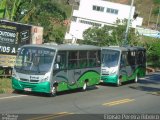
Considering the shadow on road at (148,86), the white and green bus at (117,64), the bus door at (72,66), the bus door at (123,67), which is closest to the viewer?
the bus door at (72,66)

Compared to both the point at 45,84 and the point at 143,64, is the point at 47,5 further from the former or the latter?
the point at 45,84

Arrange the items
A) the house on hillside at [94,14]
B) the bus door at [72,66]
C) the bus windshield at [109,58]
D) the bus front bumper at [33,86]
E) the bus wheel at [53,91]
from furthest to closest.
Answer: the house on hillside at [94,14] < the bus windshield at [109,58] < the bus door at [72,66] < the bus wheel at [53,91] < the bus front bumper at [33,86]

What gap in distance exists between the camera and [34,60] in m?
23.2

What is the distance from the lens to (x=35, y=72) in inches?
897

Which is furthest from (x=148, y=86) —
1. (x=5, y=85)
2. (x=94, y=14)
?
(x=94, y=14)

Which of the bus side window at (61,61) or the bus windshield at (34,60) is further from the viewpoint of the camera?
the bus side window at (61,61)

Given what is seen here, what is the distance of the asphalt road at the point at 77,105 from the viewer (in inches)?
675

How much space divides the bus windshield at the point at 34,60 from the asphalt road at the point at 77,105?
1.17 metres

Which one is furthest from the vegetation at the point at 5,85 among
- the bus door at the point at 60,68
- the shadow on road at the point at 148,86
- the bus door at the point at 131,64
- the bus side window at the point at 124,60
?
the bus door at the point at 131,64

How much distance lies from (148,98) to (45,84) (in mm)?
6324

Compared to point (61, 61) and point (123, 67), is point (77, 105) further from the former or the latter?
point (123, 67)

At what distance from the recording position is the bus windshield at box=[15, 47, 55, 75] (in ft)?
75.2

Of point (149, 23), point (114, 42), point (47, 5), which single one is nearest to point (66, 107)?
point (47, 5)

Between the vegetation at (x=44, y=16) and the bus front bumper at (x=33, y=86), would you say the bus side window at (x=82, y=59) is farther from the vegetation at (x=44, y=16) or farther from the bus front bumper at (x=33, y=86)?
the vegetation at (x=44, y=16)
